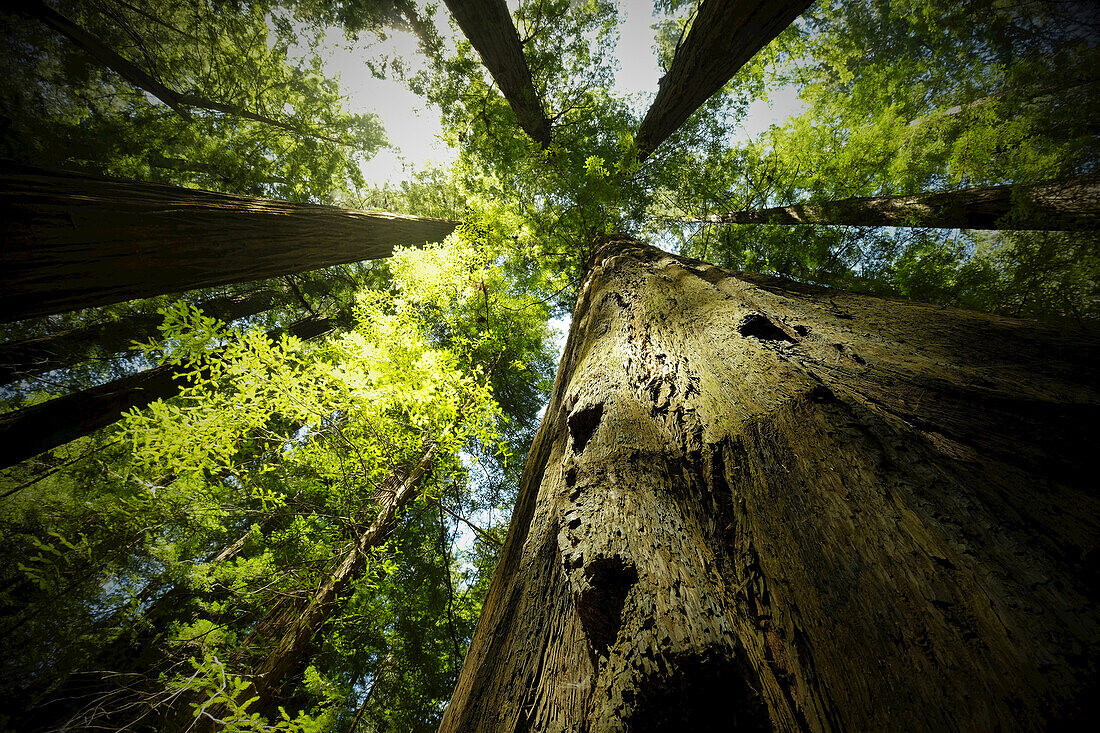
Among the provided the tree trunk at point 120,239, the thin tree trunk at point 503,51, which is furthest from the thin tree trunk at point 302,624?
the thin tree trunk at point 503,51

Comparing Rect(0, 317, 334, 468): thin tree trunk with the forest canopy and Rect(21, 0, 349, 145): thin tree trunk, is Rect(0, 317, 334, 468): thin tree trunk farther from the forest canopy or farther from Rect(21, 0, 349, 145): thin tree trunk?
Rect(21, 0, 349, 145): thin tree trunk

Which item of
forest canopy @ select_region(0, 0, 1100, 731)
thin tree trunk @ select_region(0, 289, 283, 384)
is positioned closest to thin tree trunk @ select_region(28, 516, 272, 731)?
forest canopy @ select_region(0, 0, 1100, 731)

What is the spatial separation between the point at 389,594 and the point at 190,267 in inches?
162

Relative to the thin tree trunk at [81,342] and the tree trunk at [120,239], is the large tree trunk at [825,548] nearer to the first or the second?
the tree trunk at [120,239]

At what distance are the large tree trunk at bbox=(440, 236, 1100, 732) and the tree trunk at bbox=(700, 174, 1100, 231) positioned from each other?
485 cm

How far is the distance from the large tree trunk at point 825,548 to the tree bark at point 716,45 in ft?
15.5

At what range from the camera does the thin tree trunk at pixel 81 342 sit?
16.3ft

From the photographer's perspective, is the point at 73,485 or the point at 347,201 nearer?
the point at 73,485

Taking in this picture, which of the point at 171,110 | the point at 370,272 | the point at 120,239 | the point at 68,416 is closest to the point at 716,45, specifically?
the point at 120,239

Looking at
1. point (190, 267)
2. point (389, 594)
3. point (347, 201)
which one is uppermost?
point (347, 201)

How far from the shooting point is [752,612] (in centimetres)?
75

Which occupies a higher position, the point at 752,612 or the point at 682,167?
the point at 682,167

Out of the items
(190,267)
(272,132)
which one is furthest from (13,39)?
(190,267)

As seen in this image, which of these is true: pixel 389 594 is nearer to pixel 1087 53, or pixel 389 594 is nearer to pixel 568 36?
pixel 568 36
